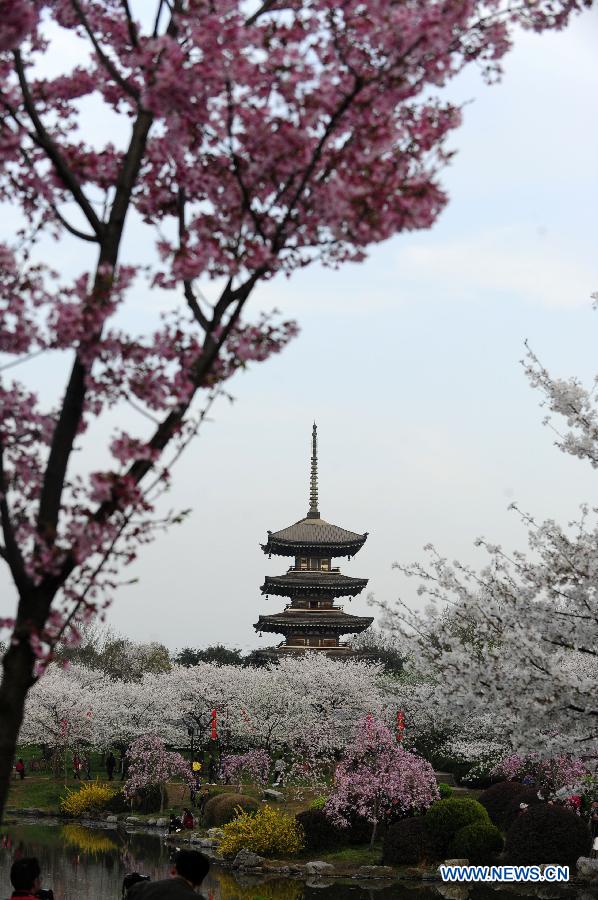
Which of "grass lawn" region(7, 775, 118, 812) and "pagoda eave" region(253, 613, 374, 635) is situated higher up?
"pagoda eave" region(253, 613, 374, 635)

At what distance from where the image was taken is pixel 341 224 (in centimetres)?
490

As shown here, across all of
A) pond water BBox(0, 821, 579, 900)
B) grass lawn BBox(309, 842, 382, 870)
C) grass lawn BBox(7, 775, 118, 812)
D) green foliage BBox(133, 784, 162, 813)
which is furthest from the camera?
grass lawn BBox(7, 775, 118, 812)

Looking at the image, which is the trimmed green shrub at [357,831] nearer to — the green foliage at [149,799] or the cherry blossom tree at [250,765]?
the cherry blossom tree at [250,765]

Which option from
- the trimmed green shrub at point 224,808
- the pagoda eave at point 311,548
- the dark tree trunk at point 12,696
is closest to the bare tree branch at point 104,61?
the dark tree trunk at point 12,696

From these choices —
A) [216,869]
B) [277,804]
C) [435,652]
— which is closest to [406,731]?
[277,804]

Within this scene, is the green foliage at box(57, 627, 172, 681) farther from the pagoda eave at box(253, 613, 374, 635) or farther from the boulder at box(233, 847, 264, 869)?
the boulder at box(233, 847, 264, 869)

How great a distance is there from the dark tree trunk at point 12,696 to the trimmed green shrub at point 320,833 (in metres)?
21.6

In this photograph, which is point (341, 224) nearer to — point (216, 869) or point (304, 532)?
point (216, 869)

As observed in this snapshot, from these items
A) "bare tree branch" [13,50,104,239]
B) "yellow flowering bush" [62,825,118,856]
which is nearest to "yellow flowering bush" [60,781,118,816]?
"yellow flowering bush" [62,825,118,856]

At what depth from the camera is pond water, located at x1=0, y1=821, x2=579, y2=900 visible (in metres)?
19.5

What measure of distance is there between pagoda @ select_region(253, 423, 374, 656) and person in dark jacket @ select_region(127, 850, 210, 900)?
46707mm

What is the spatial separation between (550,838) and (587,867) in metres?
0.88

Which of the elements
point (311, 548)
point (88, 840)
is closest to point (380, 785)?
point (88, 840)

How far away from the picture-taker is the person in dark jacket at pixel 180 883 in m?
5.23
